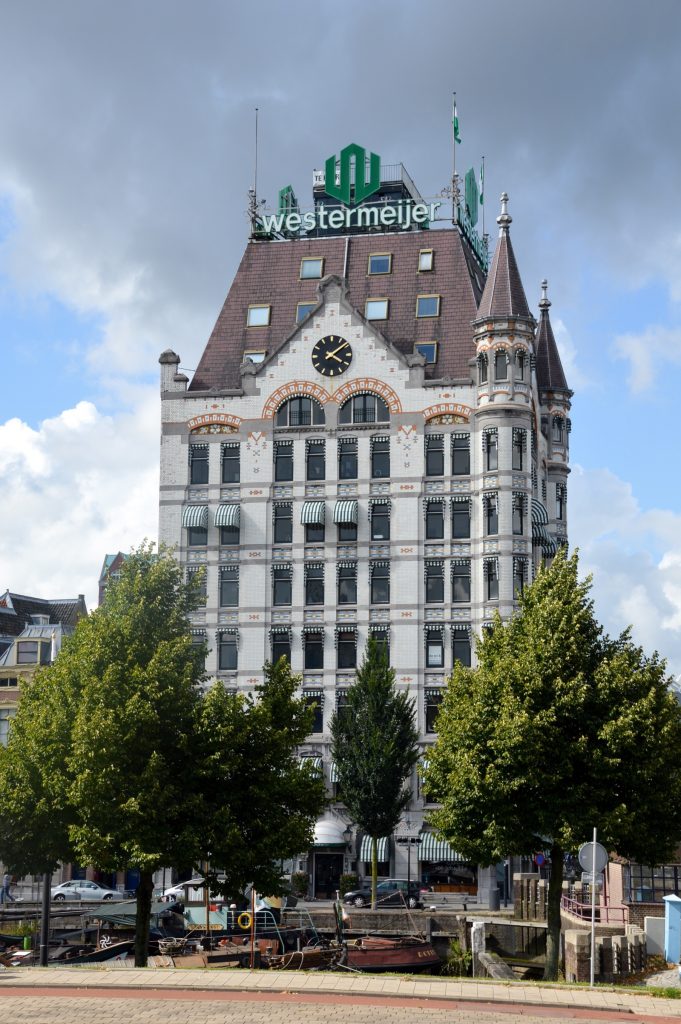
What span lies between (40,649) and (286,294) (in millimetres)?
28576

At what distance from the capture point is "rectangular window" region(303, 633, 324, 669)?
298 ft

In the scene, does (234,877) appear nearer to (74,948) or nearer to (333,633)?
(74,948)

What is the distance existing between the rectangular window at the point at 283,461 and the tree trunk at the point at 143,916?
48.0 meters

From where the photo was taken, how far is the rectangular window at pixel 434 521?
90312 millimetres

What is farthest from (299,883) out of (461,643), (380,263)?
(380,263)

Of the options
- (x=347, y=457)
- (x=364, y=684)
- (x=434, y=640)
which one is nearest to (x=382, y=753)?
(x=364, y=684)

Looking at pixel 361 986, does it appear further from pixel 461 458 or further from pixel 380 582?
pixel 461 458

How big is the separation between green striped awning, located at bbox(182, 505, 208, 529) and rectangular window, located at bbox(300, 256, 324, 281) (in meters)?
18.1

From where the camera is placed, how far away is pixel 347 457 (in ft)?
303

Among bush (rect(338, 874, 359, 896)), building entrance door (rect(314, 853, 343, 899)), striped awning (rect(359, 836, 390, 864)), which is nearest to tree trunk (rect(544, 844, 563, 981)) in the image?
bush (rect(338, 874, 359, 896))

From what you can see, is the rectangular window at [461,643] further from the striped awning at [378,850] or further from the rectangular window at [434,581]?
the striped awning at [378,850]

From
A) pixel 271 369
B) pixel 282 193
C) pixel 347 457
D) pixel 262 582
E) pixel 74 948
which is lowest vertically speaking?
pixel 74 948

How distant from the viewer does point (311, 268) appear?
3939 inches

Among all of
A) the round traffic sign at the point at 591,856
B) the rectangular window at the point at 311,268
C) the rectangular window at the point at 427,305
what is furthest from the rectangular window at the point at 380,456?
the round traffic sign at the point at 591,856
